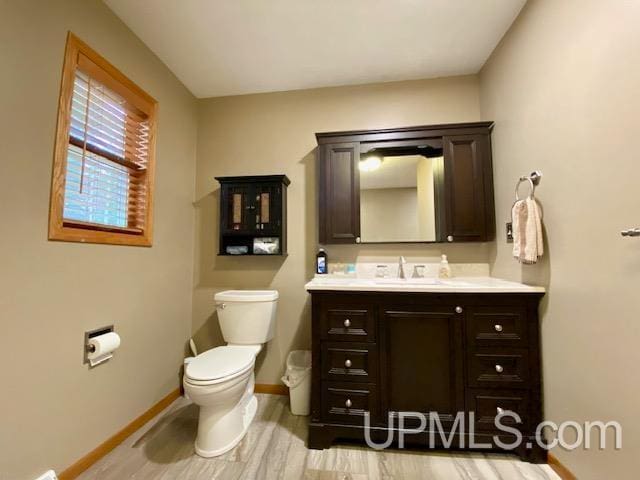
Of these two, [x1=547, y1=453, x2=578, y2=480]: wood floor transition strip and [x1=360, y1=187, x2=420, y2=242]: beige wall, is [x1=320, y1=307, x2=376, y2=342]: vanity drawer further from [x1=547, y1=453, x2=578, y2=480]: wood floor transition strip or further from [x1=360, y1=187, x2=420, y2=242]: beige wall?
[x1=547, y1=453, x2=578, y2=480]: wood floor transition strip

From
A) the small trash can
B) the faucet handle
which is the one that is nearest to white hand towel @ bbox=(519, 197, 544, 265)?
the faucet handle

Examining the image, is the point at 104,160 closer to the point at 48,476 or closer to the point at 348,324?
A: the point at 48,476

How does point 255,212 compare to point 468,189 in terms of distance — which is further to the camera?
point 255,212

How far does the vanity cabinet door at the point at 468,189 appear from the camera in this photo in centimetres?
191

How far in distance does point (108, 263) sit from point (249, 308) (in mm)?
902

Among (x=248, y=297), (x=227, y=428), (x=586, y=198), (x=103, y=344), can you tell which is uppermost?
(x=586, y=198)

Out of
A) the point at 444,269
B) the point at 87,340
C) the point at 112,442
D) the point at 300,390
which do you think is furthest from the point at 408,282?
the point at 112,442

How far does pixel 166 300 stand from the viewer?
6.52ft

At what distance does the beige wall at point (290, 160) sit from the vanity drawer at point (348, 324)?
0.64 meters

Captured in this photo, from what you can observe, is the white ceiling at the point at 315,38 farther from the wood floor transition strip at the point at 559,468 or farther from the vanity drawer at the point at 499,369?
the wood floor transition strip at the point at 559,468

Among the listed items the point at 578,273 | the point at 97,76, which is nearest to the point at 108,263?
the point at 97,76

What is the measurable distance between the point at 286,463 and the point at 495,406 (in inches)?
45.9

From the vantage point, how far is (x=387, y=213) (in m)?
2.08

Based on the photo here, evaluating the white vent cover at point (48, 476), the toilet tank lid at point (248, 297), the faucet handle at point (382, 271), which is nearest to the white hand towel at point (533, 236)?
the faucet handle at point (382, 271)
